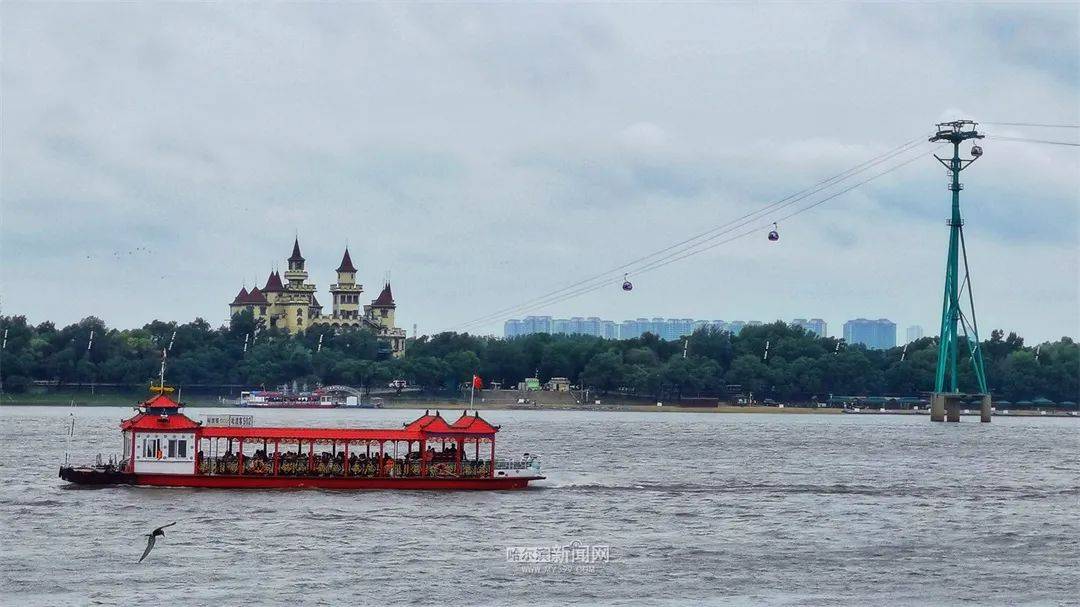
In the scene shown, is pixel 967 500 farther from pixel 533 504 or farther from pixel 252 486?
pixel 252 486

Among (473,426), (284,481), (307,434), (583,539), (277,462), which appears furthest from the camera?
(473,426)

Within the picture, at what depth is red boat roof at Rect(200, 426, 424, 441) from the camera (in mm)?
70562

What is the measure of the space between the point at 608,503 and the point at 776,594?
2211cm

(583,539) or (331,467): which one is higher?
(331,467)

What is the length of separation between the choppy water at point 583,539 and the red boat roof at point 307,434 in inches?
89.0

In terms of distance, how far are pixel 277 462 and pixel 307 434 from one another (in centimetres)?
197

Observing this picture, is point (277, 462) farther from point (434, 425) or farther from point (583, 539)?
point (583, 539)

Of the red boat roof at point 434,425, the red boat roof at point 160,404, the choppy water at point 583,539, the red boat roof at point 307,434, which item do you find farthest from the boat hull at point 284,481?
the red boat roof at point 160,404

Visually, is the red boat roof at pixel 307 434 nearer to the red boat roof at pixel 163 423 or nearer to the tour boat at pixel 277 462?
the tour boat at pixel 277 462

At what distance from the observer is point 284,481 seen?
71875 millimetres

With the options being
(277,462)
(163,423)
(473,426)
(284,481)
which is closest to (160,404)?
(163,423)

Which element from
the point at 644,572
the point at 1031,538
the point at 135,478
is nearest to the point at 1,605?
the point at 644,572

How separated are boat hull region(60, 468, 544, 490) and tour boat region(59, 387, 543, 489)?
39 millimetres

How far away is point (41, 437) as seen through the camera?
121688 mm
